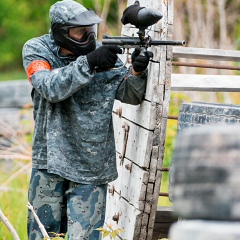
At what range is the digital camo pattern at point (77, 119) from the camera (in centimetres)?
459

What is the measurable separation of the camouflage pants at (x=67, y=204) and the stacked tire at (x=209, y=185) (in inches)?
111

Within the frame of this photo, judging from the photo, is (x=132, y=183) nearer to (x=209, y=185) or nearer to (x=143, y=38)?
(x=143, y=38)

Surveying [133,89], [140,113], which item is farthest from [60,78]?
[140,113]

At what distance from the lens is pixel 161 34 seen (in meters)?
4.52

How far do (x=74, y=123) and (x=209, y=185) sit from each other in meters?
2.90

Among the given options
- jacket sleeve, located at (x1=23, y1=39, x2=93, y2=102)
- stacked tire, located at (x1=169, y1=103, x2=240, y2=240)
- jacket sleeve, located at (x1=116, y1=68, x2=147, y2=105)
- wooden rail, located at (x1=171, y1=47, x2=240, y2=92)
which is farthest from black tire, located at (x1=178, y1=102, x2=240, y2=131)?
stacked tire, located at (x1=169, y1=103, x2=240, y2=240)

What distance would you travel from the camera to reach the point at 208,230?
174 cm

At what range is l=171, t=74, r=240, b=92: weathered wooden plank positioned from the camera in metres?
4.76

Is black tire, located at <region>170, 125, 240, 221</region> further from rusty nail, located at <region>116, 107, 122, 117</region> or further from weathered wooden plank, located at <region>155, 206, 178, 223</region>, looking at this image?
rusty nail, located at <region>116, 107, 122, 117</region>

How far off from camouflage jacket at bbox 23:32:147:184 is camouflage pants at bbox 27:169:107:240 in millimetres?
68

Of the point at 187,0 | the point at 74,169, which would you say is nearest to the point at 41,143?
the point at 74,169

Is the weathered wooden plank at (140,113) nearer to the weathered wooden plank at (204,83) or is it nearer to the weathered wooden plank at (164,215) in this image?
the weathered wooden plank at (204,83)

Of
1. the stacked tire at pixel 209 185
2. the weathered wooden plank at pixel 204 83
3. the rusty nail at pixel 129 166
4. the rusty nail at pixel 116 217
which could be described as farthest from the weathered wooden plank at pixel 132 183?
the stacked tire at pixel 209 185

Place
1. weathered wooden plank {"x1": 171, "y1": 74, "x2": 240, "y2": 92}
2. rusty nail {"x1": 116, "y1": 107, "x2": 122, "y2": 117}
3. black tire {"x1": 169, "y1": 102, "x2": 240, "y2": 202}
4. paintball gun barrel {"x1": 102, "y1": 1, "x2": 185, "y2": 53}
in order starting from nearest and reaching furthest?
black tire {"x1": 169, "y1": 102, "x2": 240, "y2": 202} < paintball gun barrel {"x1": 102, "y1": 1, "x2": 185, "y2": 53} < weathered wooden plank {"x1": 171, "y1": 74, "x2": 240, "y2": 92} < rusty nail {"x1": 116, "y1": 107, "x2": 122, "y2": 117}
